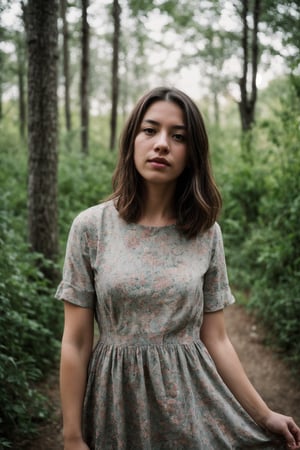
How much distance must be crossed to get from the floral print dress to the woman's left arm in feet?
0.16

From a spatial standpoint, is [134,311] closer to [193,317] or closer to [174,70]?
[193,317]

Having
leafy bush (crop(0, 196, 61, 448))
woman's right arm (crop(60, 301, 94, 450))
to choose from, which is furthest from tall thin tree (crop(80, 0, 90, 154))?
woman's right arm (crop(60, 301, 94, 450))

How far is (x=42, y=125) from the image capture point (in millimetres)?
4648

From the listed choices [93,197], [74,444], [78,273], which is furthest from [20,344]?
[93,197]

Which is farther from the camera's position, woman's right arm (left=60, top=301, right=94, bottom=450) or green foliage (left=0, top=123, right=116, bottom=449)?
green foliage (left=0, top=123, right=116, bottom=449)

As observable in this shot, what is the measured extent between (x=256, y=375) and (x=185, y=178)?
140 inches

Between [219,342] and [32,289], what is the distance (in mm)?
2437

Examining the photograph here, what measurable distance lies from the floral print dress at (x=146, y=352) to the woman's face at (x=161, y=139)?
0.27 meters

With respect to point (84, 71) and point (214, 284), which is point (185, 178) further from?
point (84, 71)

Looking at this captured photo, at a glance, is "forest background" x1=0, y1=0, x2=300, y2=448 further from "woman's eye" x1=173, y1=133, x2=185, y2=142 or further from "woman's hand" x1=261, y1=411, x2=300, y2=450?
"woman's hand" x1=261, y1=411, x2=300, y2=450

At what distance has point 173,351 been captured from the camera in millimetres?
1654

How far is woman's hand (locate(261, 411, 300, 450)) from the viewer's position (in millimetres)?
1677

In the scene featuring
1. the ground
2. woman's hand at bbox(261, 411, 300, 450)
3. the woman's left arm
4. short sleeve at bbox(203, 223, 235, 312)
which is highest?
short sleeve at bbox(203, 223, 235, 312)

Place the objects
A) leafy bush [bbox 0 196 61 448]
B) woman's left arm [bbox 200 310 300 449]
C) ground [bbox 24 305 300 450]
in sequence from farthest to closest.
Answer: ground [bbox 24 305 300 450], leafy bush [bbox 0 196 61 448], woman's left arm [bbox 200 310 300 449]
